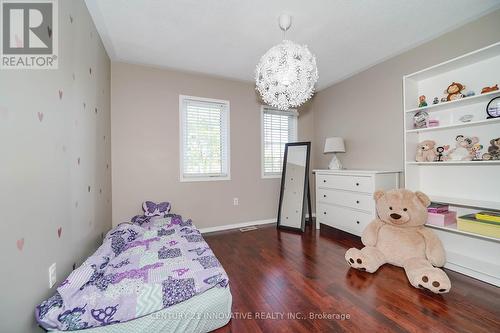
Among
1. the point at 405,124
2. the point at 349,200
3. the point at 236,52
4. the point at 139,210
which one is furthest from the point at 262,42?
the point at 139,210

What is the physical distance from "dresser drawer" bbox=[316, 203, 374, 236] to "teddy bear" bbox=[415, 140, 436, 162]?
2.84 feet

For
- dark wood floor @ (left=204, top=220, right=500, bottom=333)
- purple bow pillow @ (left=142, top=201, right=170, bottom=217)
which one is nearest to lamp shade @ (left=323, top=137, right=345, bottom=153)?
dark wood floor @ (left=204, top=220, right=500, bottom=333)

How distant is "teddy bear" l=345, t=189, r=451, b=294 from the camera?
194cm

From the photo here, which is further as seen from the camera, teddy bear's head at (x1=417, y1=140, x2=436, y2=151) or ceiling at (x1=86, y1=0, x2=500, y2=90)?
teddy bear's head at (x1=417, y1=140, x2=436, y2=151)

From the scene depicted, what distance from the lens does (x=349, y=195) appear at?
2873mm

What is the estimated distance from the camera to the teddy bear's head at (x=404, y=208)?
207 cm

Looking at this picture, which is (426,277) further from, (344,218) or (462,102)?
(462,102)

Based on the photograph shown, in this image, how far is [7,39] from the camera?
1.01m

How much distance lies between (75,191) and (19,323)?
851 millimetres

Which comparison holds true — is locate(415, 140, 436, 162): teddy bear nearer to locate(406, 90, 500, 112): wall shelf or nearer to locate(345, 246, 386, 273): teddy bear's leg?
locate(406, 90, 500, 112): wall shelf

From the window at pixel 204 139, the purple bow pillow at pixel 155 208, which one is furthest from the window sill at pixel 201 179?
the purple bow pillow at pixel 155 208

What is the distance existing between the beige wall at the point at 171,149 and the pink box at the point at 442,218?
87.2 inches

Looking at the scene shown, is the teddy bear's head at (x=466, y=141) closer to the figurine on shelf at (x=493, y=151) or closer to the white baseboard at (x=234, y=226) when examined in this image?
the figurine on shelf at (x=493, y=151)

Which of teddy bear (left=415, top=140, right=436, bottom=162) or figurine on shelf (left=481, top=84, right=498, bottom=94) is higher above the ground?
figurine on shelf (left=481, top=84, right=498, bottom=94)
